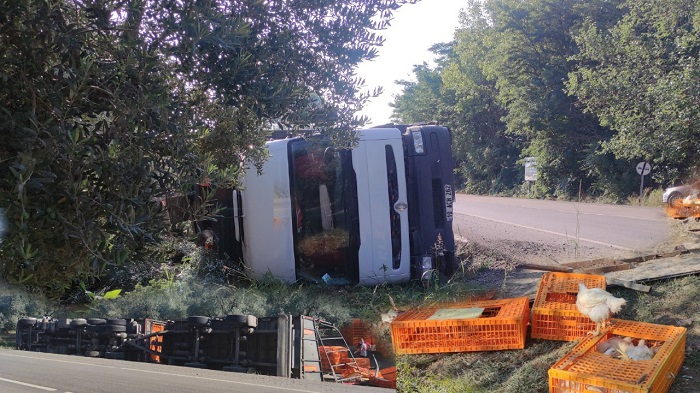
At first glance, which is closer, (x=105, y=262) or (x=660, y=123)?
(x=105, y=262)

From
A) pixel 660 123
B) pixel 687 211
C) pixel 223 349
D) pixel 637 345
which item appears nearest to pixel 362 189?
pixel 223 349

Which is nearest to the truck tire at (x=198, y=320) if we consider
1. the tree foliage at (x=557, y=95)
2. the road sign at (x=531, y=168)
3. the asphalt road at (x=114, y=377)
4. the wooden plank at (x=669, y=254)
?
the asphalt road at (x=114, y=377)

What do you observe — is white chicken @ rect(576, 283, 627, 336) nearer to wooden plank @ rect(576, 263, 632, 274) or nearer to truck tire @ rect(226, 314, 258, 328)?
wooden plank @ rect(576, 263, 632, 274)

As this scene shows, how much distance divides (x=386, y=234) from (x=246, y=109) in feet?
2.31

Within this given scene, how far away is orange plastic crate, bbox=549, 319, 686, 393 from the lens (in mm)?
2029

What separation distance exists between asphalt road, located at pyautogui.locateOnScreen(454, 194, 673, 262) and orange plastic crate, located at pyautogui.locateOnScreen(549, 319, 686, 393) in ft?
1.94

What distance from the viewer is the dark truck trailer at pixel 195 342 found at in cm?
162

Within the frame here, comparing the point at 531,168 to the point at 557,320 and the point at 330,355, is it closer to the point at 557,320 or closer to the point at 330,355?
the point at 557,320

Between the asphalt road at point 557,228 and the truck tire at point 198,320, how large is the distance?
1.48 m

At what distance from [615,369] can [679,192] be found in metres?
1.91

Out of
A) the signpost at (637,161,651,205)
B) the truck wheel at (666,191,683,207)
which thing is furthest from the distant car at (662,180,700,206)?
the signpost at (637,161,651,205)

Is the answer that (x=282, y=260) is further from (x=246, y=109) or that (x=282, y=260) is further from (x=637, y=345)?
(x=637, y=345)

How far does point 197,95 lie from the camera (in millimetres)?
2182

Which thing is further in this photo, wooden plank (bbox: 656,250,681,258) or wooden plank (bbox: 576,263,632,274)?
wooden plank (bbox: 656,250,681,258)
